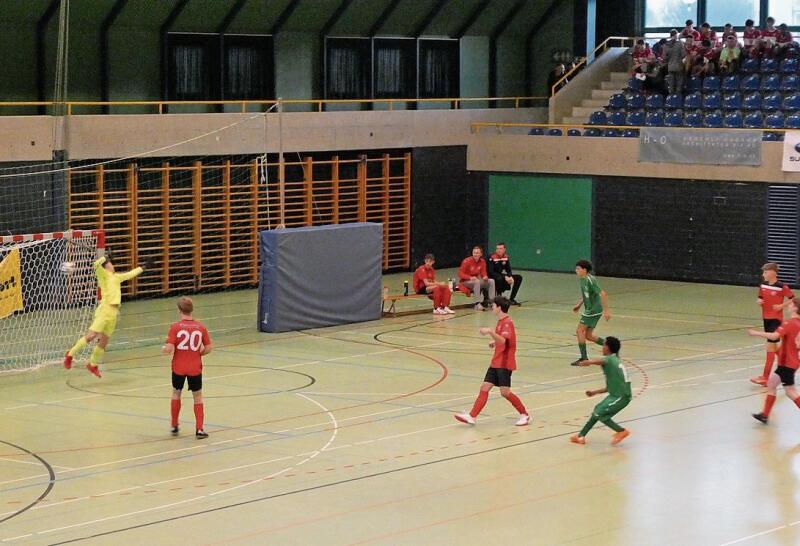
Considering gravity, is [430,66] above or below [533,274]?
above

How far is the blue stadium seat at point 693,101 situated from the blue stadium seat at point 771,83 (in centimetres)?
161

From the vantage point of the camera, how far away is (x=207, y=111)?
3556cm

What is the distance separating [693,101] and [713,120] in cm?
131

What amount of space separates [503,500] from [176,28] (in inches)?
897

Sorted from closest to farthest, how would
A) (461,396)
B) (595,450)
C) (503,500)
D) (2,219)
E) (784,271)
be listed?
(503,500) < (595,450) < (461,396) < (2,219) < (784,271)

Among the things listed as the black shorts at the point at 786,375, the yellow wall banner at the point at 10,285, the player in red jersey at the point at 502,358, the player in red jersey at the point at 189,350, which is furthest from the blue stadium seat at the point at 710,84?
the player in red jersey at the point at 189,350

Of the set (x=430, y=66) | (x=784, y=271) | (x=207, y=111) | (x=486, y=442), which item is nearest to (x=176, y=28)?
(x=207, y=111)

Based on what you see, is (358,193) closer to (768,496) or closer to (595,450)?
(595,450)

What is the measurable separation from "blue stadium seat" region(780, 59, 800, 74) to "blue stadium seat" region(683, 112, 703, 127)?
104 inches

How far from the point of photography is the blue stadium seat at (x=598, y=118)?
38.2m

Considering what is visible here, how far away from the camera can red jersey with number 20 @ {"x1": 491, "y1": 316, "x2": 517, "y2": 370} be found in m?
18.0

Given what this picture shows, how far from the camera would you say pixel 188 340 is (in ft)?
57.1

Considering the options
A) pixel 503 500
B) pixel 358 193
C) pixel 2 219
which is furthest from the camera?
pixel 358 193

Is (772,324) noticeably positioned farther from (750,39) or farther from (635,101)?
(750,39)
